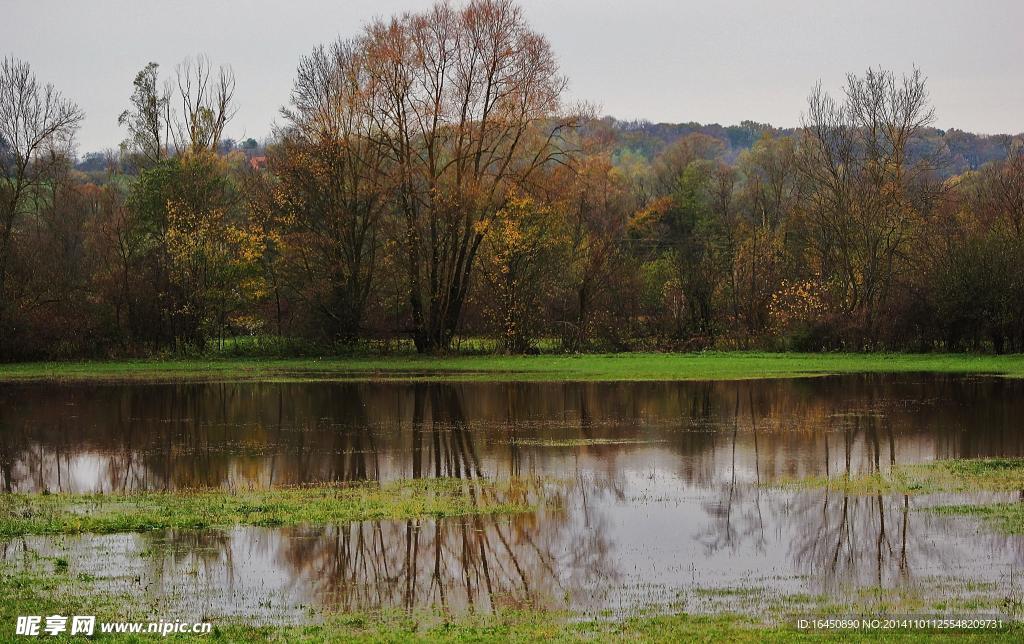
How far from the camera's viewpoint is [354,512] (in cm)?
1625

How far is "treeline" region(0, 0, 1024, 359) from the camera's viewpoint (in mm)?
50000

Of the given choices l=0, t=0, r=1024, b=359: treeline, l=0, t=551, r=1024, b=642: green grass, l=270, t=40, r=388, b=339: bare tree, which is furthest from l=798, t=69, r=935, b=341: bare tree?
l=0, t=551, r=1024, b=642: green grass

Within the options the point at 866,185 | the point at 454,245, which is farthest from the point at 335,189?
the point at 866,185

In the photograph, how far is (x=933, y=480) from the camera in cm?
1859

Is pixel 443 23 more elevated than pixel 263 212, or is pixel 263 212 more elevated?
pixel 443 23

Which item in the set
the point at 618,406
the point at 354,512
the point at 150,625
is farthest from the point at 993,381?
the point at 150,625

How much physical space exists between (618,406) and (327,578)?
61.3 feet

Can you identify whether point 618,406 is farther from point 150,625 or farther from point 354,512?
point 150,625

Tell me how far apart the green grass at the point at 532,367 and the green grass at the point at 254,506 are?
70.5ft

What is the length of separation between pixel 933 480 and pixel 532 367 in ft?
87.0

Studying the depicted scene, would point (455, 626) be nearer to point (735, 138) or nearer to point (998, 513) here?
point (998, 513)

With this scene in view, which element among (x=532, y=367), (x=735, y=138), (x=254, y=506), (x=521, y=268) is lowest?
(x=532, y=367)

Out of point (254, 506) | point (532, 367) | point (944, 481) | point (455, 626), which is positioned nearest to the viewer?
point (455, 626)

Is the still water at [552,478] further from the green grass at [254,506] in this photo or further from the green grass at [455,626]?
the green grass at [254,506]
